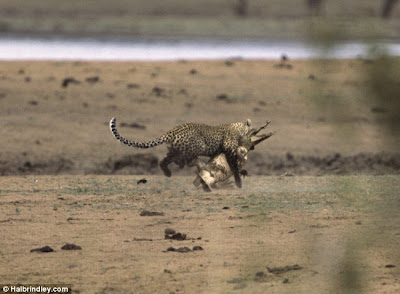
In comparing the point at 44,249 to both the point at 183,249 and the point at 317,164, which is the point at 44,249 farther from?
the point at 317,164

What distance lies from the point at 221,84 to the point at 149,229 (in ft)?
31.1

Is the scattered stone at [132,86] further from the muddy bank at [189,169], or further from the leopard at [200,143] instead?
the leopard at [200,143]

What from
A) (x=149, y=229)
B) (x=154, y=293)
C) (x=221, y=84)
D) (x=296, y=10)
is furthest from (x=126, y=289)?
(x=296, y=10)

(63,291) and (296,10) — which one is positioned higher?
(296,10)

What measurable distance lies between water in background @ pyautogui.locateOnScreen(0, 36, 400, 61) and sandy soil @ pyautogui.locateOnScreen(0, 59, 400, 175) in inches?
126

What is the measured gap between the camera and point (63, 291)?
189 inches

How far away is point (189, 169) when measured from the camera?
10516 millimetres

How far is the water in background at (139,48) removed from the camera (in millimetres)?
21394

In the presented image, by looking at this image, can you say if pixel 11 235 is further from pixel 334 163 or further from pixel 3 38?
pixel 3 38

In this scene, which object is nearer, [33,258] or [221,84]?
[33,258]

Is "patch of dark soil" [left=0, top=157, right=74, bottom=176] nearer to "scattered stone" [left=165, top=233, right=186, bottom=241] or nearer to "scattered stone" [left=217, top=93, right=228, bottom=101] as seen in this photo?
"scattered stone" [left=217, top=93, right=228, bottom=101]

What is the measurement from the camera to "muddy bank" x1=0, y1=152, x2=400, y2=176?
10.3m

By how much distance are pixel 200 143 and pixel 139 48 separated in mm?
17509

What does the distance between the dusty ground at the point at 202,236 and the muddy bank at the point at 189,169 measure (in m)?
1.82
